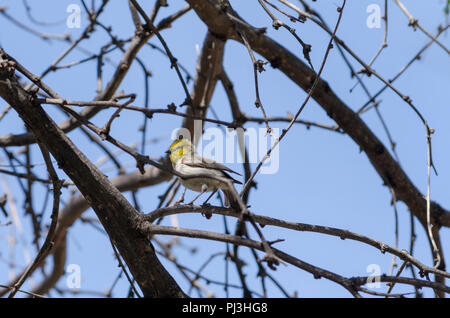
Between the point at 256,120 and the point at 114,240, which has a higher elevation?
the point at 256,120

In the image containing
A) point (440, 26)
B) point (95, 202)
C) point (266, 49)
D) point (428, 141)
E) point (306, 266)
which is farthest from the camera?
point (266, 49)

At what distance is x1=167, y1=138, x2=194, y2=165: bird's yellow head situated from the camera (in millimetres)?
4254

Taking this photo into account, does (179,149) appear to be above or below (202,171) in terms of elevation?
above

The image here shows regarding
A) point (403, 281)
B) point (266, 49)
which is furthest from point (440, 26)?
point (403, 281)

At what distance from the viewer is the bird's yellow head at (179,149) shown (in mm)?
4254

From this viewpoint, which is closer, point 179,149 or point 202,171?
point 202,171

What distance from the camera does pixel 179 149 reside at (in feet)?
14.3

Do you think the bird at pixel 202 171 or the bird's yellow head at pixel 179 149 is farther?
the bird's yellow head at pixel 179 149

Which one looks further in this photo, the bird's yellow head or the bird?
the bird's yellow head

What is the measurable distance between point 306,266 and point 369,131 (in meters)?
2.48

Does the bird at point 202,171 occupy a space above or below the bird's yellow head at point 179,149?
below

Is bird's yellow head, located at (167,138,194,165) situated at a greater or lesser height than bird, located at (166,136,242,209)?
greater

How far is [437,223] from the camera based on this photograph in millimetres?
4449
